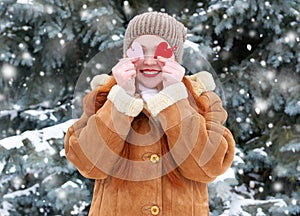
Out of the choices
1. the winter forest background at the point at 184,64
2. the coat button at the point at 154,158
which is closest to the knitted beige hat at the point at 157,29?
the coat button at the point at 154,158

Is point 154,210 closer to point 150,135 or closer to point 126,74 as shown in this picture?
point 150,135

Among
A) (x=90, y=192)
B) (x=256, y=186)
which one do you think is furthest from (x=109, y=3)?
(x=256, y=186)

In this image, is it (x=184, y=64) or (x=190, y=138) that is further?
(x=184, y=64)

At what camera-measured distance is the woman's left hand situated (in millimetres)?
1170

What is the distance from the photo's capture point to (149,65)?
119 cm

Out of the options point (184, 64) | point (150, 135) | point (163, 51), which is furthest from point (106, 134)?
point (184, 64)

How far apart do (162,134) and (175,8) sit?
1.70 meters

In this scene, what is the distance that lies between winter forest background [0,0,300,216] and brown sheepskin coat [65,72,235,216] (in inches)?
45.0

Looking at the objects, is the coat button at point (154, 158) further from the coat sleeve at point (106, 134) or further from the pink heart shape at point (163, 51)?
the pink heart shape at point (163, 51)

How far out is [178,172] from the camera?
1.23 metres

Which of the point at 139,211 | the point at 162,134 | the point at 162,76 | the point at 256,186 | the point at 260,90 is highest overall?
the point at 162,76

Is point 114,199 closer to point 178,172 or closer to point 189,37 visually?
point 178,172

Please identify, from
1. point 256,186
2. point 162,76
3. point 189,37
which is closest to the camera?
point 162,76

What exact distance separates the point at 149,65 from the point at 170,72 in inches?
2.3
